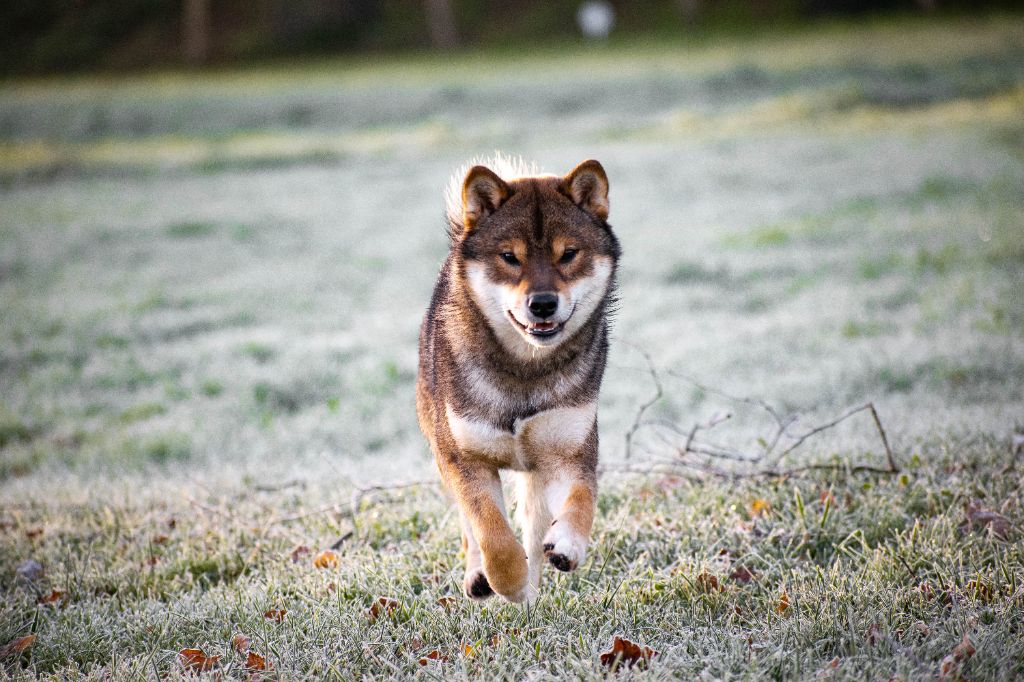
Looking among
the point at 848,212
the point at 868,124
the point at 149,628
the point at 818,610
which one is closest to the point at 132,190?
the point at 848,212

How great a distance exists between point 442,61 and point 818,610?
33.1 meters

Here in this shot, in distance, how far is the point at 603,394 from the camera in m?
9.03

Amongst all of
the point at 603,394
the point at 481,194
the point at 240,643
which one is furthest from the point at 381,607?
the point at 603,394

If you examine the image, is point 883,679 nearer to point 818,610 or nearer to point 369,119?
point 818,610

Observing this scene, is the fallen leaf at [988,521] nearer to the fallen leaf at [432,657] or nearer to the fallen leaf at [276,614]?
the fallen leaf at [432,657]

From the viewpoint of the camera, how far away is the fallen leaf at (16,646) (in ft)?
14.1

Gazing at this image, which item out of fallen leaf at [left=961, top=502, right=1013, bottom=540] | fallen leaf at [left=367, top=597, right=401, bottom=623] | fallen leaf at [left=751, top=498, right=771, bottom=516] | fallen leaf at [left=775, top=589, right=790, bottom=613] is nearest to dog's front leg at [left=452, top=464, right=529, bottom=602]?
fallen leaf at [left=367, top=597, right=401, bottom=623]

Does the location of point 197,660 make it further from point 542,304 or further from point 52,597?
point 542,304

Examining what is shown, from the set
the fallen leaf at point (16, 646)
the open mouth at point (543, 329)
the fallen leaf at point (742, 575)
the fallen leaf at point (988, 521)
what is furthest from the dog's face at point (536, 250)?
the fallen leaf at point (16, 646)

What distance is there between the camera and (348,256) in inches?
587

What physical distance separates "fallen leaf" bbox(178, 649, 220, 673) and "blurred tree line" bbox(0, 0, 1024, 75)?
114ft

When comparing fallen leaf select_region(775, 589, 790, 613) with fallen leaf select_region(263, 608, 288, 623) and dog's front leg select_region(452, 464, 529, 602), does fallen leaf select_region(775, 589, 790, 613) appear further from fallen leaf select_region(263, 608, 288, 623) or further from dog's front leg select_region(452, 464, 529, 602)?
fallen leaf select_region(263, 608, 288, 623)

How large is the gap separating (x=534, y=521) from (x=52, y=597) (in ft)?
8.05

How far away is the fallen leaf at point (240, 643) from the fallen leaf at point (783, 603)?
2290 mm
